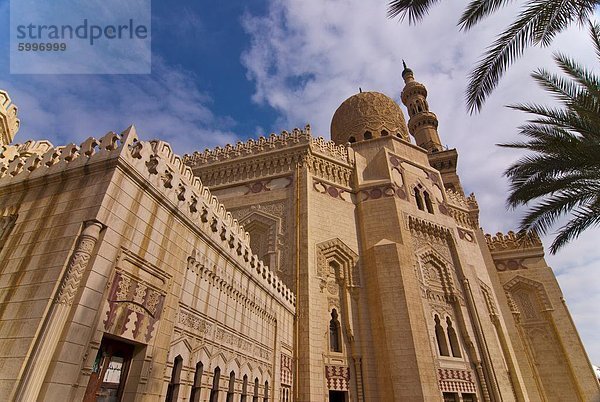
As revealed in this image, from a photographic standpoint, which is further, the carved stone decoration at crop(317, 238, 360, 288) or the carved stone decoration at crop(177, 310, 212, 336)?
the carved stone decoration at crop(317, 238, 360, 288)

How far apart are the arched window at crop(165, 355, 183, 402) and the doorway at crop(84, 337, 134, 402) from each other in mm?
828

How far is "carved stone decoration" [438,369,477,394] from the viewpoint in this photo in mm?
10930

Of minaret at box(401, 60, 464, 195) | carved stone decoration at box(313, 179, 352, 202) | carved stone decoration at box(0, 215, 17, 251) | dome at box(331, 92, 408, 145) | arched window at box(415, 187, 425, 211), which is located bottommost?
carved stone decoration at box(0, 215, 17, 251)

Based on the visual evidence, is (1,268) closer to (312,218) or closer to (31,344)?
(31,344)

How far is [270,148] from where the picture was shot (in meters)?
14.4

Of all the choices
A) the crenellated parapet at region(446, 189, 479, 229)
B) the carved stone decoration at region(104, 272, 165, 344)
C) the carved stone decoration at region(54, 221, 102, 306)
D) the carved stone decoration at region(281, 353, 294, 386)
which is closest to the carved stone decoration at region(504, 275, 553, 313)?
the crenellated parapet at region(446, 189, 479, 229)

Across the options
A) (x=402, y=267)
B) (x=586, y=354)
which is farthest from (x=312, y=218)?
(x=586, y=354)

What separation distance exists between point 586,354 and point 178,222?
18.6 metres

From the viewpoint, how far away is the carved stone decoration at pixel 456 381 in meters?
10.9

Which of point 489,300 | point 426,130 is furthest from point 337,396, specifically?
point 426,130

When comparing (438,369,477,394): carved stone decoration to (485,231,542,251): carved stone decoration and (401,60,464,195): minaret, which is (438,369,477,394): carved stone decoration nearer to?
(485,231,542,251): carved stone decoration

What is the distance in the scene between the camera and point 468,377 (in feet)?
38.1

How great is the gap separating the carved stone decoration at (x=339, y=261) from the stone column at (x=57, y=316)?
826cm

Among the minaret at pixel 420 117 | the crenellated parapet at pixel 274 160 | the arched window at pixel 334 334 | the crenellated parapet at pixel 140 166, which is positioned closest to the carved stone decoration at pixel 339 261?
the arched window at pixel 334 334
